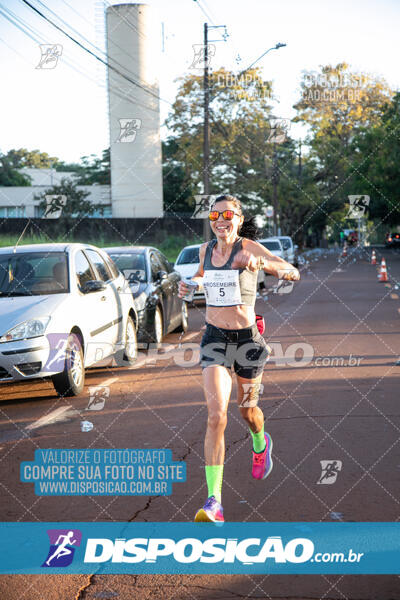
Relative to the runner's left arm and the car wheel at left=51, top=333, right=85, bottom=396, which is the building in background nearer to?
the car wheel at left=51, top=333, right=85, bottom=396

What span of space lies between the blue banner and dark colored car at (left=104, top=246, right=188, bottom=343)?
7413 millimetres

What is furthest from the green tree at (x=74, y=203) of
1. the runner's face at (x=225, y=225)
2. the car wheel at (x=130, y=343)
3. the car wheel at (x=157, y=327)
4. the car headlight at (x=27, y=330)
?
the runner's face at (x=225, y=225)

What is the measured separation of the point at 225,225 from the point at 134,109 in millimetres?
49807

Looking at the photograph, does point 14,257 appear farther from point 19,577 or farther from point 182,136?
point 182,136

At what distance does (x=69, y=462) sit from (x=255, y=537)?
2206mm

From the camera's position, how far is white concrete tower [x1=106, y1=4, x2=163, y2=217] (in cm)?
5300

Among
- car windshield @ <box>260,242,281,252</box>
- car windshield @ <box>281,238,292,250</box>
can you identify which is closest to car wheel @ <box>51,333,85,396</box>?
car windshield @ <box>260,242,281,252</box>

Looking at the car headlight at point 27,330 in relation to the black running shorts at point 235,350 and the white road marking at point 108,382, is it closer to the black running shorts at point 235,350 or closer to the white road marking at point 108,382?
the white road marking at point 108,382

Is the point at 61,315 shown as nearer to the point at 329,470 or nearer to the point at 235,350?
the point at 235,350

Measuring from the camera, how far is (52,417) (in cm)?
793

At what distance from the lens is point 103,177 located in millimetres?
72375

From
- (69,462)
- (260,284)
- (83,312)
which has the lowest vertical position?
(260,284)

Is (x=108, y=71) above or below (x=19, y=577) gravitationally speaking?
above

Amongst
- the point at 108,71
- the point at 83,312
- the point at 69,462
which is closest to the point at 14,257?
the point at 83,312
